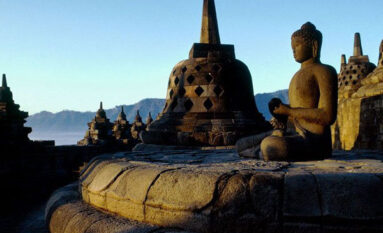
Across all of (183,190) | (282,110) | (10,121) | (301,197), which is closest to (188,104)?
(282,110)

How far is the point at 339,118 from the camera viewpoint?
6812mm

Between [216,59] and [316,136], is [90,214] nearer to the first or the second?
[316,136]

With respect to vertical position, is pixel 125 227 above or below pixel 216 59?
below

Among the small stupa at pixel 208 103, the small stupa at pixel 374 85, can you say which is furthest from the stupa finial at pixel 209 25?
the small stupa at pixel 374 85

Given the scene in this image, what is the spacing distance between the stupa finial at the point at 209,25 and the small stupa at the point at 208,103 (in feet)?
0.58

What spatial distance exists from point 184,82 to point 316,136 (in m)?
3.32

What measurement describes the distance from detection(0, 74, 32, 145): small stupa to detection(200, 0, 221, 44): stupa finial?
5.68 metres

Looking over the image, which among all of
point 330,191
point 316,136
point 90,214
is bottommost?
point 90,214

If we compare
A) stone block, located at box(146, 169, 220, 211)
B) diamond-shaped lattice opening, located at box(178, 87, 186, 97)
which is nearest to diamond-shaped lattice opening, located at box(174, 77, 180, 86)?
diamond-shaped lattice opening, located at box(178, 87, 186, 97)

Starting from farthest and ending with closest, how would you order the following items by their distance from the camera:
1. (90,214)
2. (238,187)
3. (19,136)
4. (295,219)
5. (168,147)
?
(19,136)
(168,147)
(90,214)
(238,187)
(295,219)

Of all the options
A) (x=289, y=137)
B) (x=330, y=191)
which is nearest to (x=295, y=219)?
(x=330, y=191)

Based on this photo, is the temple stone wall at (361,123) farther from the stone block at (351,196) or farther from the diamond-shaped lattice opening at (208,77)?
the stone block at (351,196)

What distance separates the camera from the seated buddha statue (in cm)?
283

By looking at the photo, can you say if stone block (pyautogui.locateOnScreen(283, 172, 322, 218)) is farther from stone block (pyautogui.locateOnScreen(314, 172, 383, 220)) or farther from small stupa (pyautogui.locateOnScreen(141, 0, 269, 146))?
small stupa (pyautogui.locateOnScreen(141, 0, 269, 146))
